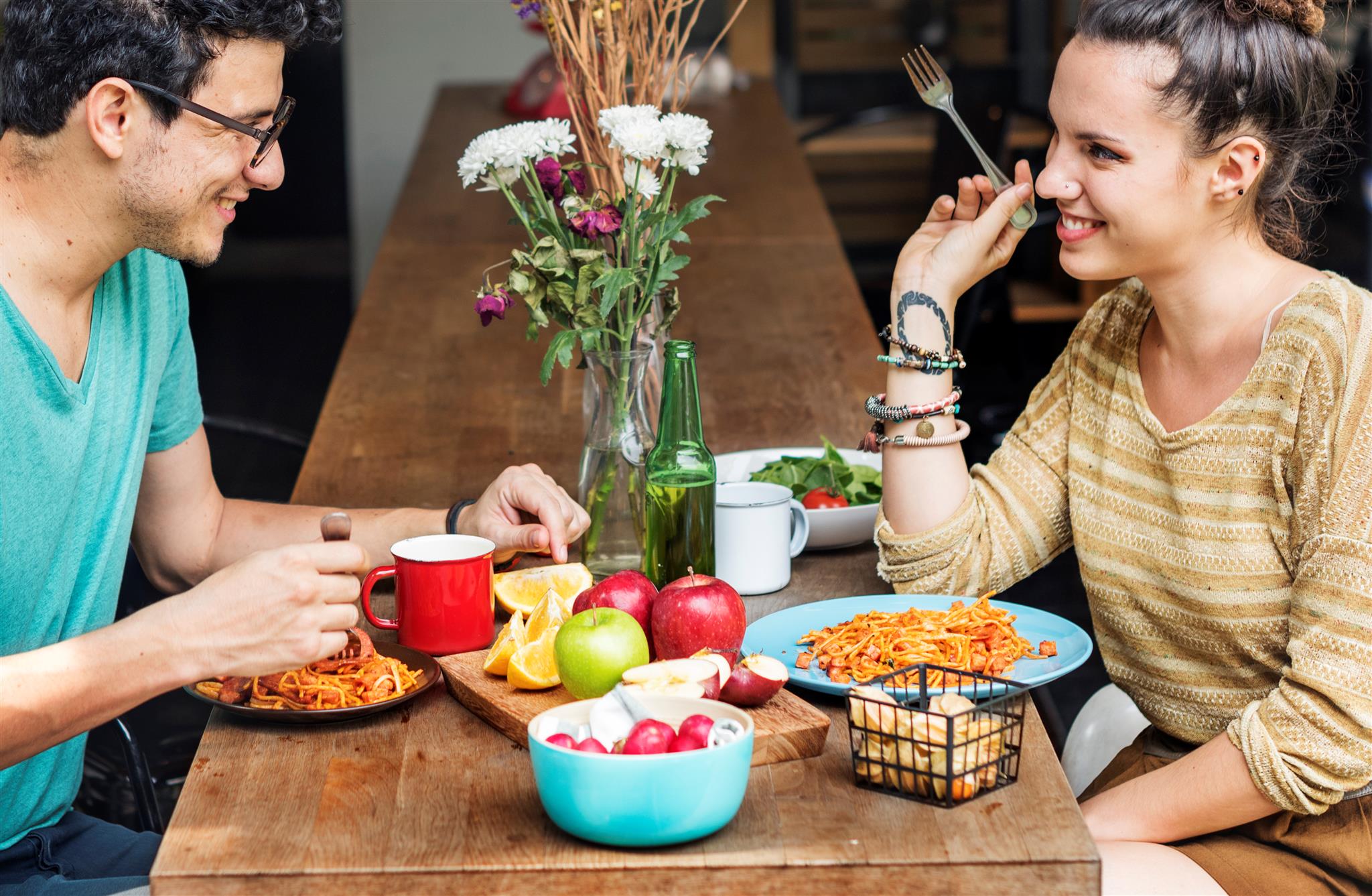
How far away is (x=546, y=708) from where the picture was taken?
1.24 m

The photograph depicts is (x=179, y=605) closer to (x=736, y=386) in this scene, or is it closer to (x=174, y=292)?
(x=174, y=292)

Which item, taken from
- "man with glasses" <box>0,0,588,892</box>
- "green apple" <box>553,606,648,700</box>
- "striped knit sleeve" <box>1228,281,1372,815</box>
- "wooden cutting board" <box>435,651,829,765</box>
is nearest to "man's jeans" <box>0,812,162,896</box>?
"man with glasses" <box>0,0,588,892</box>

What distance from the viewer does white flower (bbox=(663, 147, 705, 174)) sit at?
1484 mm

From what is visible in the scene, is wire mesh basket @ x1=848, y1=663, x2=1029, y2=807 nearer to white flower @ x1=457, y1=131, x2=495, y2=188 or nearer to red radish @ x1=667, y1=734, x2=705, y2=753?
red radish @ x1=667, y1=734, x2=705, y2=753

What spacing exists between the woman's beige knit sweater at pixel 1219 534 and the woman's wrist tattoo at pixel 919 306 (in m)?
0.16

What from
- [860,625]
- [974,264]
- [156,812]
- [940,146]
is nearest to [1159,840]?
[860,625]

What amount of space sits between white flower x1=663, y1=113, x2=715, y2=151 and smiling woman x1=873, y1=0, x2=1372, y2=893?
283mm

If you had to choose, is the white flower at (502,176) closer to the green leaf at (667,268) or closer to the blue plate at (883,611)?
the green leaf at (667,268)

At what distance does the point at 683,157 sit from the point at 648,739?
0.68 m

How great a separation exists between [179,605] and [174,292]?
0.62 metres

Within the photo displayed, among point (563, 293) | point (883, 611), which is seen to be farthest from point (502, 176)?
point (883, 611)

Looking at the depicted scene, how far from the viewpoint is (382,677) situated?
1289 mm

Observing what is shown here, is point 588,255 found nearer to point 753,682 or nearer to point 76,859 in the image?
point 753,682

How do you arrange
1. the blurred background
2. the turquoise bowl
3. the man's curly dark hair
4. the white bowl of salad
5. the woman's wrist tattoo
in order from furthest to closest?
the blurred background < the white bowl of salad < the woman's wrist tattoo < the man's curly dark hair < the turquoise bowl
